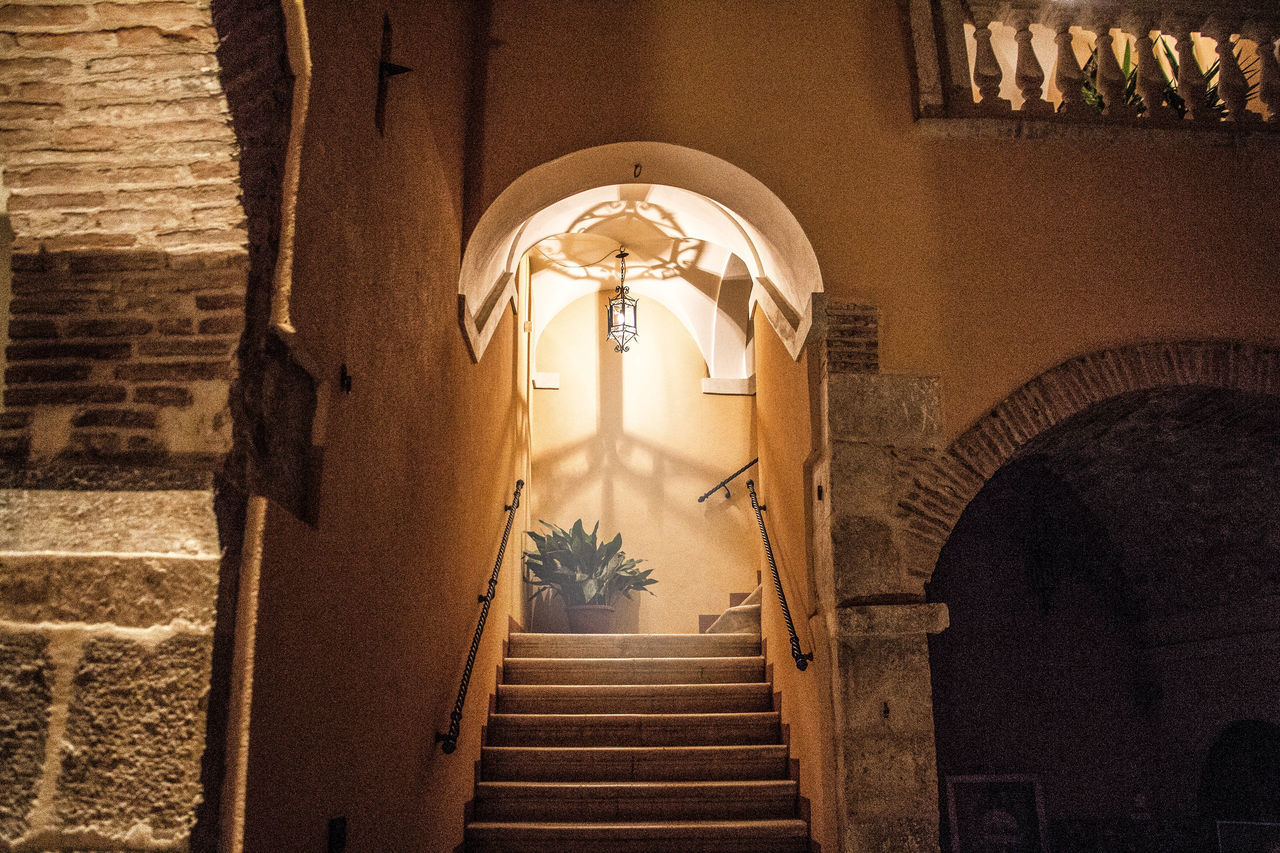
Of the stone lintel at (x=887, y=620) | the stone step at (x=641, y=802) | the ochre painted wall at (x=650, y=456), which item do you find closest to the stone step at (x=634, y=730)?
the stone step at (x=641, y=802)

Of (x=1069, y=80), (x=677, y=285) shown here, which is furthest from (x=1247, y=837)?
(x=677, y=285)

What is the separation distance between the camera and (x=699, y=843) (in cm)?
454

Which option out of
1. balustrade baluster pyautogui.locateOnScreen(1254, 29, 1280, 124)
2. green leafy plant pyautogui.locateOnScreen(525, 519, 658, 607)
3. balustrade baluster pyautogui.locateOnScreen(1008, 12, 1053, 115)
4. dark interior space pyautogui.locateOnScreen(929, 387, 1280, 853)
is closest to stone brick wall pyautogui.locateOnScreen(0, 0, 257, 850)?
balustrade baluster pyautogui.locateOnScreen(1008, 12, 1053, 115)

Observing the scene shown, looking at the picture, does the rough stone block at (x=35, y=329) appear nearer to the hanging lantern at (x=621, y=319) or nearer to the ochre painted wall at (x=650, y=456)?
the hanging lantern at (x=621, y=319)

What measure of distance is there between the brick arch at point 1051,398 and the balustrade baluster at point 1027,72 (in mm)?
1279

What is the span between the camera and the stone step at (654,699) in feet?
18.5

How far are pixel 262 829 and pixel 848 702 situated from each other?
96.4 inches

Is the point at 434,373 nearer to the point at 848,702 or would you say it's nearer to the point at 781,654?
the point at 848,702

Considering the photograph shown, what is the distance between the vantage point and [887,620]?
3.98 metres

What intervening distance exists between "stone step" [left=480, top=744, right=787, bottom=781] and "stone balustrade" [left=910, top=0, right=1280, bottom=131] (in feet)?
11.2

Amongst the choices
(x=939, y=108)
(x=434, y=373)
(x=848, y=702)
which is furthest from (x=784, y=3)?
(x=848, y=702)

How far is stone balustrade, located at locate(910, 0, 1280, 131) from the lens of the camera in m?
4.71

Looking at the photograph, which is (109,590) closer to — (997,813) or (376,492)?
(376,492)

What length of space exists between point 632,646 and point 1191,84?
4.49 metres
